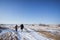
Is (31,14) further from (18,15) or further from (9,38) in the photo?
(9,38)

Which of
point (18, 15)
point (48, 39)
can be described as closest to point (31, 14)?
point (18, 15)

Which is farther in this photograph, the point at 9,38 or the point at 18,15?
the point at 18,15

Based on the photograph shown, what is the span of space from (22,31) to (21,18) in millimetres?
462

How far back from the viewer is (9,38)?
346 centimetres

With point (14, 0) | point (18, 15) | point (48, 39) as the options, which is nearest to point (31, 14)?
point (18, 15)

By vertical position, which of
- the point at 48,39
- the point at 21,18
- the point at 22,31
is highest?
the point at 21,18

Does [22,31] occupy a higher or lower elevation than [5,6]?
lower

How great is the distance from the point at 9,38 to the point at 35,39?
87 centimetres

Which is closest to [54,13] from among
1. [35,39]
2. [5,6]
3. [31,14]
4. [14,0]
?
[31,14]

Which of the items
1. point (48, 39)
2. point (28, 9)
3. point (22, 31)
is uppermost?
point (28, 9)

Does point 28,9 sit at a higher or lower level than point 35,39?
higher

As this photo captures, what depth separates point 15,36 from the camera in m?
3.66

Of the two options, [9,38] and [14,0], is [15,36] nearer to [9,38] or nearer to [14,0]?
[9,38]

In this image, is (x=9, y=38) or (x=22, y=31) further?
(x=22, y=31)
